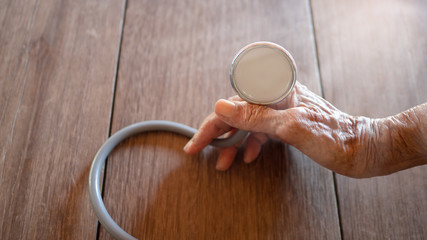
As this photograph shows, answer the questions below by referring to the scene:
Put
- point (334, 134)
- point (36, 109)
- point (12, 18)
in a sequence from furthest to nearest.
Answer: point (12, 18)
point (36, 109)
point (334, 134)

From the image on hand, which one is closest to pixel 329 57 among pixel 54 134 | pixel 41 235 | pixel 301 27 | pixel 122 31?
pixel 301 27

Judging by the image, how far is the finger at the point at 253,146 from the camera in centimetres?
97

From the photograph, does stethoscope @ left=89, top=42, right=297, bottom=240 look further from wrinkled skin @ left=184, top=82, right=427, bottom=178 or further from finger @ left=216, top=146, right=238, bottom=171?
finger @ left=216, top=146, right=238, bottom=171

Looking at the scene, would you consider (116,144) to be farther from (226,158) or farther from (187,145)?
(226,158)

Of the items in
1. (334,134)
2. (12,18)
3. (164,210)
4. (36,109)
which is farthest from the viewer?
(12,18)

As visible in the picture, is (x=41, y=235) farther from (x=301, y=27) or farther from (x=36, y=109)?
(x=301, y=27)

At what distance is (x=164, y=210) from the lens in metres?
0.92

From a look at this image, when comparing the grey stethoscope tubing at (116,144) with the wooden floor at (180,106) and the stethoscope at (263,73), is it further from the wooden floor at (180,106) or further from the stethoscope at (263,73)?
the stethoscope at (263,73)

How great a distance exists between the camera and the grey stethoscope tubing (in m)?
0.85

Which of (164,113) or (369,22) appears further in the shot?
(369,22)

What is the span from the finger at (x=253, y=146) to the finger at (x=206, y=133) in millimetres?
76

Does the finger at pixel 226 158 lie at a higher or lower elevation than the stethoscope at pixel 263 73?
lower

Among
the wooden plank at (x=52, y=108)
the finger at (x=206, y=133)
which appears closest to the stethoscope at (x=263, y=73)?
the finger at (x=206, y=133)

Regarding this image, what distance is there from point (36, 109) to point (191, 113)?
1.49 feet
